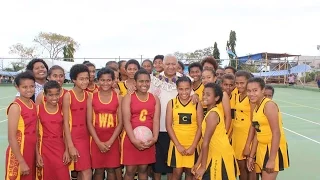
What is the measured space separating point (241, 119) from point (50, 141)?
90.3 inches

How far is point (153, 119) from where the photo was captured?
169 inches

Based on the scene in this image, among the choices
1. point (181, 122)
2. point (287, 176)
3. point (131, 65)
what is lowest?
point (287, 176)

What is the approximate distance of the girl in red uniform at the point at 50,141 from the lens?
154 inches

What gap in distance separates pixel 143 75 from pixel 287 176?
2.87m

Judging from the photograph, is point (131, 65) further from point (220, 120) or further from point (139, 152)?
point (220, 120)

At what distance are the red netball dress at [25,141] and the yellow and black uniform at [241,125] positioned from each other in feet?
7.88

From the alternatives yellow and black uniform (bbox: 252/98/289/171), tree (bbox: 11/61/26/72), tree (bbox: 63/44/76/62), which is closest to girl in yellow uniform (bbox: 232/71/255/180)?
yellow and black uniform (bbox: 252/98/289/171)

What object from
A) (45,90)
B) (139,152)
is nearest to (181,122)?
(139,152)

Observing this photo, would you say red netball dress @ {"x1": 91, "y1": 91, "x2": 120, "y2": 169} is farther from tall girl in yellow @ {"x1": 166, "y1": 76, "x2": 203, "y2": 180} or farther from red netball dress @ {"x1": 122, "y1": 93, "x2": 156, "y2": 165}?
tall girl in yellow @ {"x1": 166, "y1": 76, "x2": 203, "y2": 180}

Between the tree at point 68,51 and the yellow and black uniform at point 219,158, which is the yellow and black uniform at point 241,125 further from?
the tree at point 68,51

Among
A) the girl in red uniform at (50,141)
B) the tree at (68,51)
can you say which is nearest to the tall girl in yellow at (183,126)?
the girl in red uniform at (50,141)

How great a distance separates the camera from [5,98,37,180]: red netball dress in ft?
12.2

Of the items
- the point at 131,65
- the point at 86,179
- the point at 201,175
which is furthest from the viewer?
the point at 131,65

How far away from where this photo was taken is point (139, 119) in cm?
423
